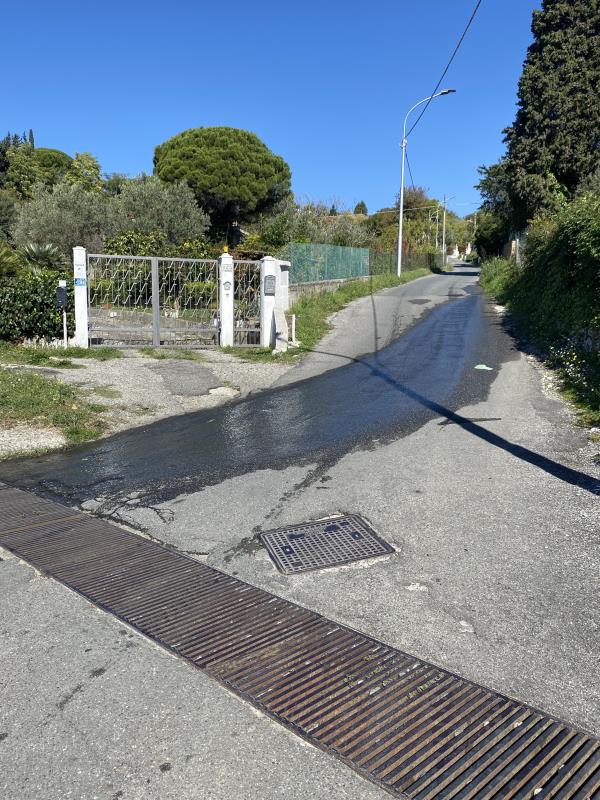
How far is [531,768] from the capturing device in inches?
95.7

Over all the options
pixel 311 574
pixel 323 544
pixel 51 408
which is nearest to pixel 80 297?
pixel 51 408

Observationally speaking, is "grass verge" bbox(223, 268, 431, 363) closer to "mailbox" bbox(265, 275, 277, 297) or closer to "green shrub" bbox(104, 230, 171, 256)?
"mailbox" bbox(265, 275, 277, 297)

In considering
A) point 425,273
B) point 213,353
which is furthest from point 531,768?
point 425,273

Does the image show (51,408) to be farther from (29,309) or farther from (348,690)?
(348,690)

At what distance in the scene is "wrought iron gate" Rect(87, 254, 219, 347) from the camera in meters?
13.9

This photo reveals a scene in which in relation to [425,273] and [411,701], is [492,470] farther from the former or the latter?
[425,273]

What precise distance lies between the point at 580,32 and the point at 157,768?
33790mm

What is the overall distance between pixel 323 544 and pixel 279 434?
3231 mm

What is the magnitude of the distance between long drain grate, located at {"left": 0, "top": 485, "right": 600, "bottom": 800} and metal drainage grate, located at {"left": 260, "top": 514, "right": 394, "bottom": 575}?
1.46ft

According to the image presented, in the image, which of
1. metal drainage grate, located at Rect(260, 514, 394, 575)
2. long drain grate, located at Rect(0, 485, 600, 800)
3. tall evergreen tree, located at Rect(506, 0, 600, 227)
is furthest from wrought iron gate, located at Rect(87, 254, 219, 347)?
tall evergreen tree, located at Rect(506, 0, 600, 227)

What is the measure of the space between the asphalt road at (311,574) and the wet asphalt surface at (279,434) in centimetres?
4

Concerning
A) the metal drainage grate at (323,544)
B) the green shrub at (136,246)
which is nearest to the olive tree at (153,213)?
the green shrub at (136,246)

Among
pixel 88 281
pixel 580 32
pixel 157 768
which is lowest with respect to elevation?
pixel 157 768

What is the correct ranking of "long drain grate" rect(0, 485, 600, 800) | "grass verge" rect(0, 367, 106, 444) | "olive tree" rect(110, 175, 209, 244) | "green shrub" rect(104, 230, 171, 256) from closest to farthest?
"long drain grate" rect(0, 485, 600, 800), "grass verge" rect(0, 367, 106, 444), "green shrub" rect(104, 230, 171, 256), "olive tree" rect(110, 175, 209, 244)
